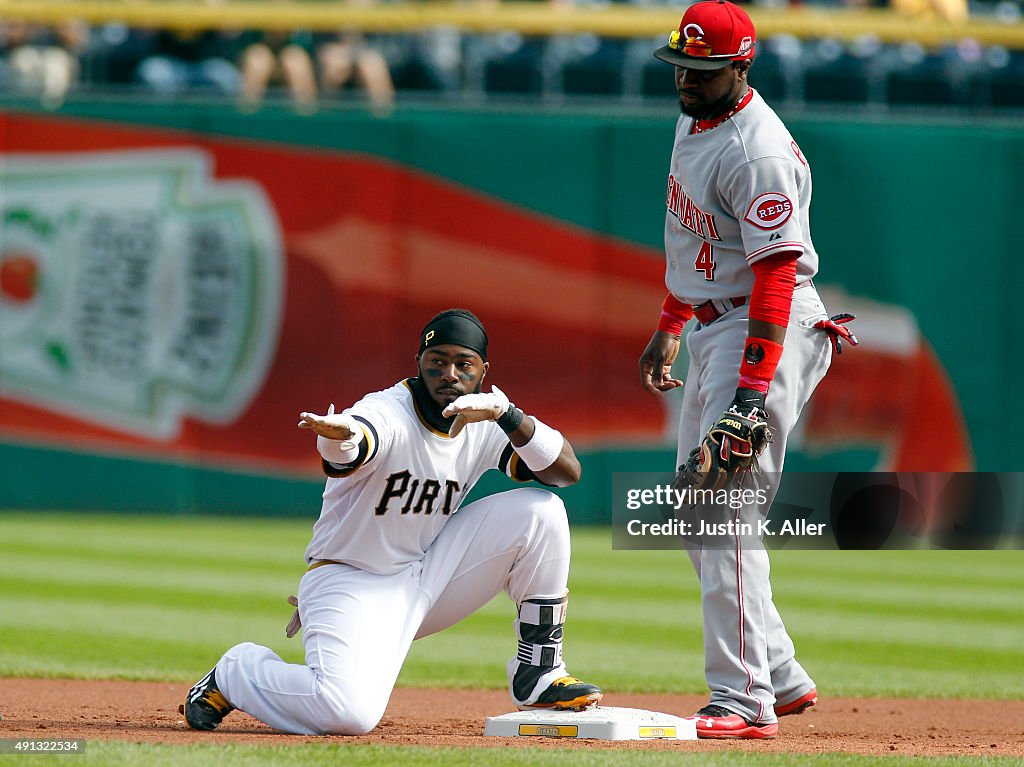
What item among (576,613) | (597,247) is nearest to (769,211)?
(576,613)

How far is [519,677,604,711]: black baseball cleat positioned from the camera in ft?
14.9

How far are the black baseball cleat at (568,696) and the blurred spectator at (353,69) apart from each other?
8625 mm

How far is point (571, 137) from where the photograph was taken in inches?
484

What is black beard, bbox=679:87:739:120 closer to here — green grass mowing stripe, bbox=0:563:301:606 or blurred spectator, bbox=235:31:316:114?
green grass mowing stripe, bbox=0:563:301:606

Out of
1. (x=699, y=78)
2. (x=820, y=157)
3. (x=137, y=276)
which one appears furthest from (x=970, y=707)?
(x=137, y=276)

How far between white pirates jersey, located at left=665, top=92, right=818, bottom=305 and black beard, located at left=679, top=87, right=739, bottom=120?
0.12 ft

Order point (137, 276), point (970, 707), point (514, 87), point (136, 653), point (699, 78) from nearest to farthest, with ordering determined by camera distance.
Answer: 1. point (699, 78)
2. point (970, 707)
3. point (136, 653)
4. point (137, 276)
5. point (514, 87)

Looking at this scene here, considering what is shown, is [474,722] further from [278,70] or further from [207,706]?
[278,70]

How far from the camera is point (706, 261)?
476cm

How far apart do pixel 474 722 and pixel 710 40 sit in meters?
2.29

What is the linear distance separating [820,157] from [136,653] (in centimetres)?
760

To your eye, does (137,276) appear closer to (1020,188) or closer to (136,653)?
(136,653)

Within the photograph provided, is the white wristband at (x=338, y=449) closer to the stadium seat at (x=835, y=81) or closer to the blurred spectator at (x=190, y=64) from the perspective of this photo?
the blurred spectator at (x=190, y=64)

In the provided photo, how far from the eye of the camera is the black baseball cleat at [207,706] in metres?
4.42
